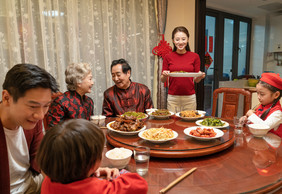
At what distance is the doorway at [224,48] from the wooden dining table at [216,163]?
4.34m

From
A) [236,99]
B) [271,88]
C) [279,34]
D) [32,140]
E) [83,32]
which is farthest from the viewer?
[279,34]

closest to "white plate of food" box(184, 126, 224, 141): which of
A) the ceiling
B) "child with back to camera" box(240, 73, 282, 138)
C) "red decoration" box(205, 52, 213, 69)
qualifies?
"child with back to camera" box(240, 73, 282, 138)

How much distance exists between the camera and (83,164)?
76 centimetres

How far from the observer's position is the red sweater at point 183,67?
9.77ft

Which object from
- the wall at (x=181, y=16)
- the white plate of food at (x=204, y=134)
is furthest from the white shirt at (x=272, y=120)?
the wall at (x=181, y=16)

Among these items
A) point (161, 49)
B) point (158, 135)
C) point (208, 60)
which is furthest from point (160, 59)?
point (158, 135)

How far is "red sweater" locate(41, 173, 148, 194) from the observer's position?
0.74 meters

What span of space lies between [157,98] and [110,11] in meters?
→ 1.73

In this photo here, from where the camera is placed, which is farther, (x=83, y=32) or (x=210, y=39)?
(x=210, y=39)

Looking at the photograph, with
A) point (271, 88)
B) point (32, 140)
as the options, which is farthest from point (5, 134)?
point (271, 88)

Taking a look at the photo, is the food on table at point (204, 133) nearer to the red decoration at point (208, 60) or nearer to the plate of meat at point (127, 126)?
the plate of meat at point (127, 126)

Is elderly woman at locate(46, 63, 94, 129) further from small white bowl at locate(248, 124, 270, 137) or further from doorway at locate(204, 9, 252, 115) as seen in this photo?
doorway at locate(204, 9, 252, 115)

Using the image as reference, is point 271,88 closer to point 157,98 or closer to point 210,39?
point 157,98

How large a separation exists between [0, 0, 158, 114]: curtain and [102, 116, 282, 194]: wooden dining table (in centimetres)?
187
